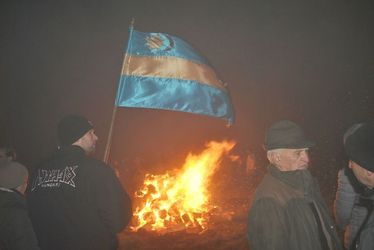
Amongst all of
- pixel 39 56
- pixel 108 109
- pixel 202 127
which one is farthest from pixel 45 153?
pixel 202 127

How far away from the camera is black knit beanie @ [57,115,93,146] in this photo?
3.53 m

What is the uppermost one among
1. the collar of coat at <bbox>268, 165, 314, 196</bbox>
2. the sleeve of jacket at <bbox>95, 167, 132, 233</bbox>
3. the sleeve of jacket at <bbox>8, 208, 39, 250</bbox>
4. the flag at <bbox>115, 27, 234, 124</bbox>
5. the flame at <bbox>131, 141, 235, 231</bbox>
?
the flag at <bbox>115, 27, 234, 124</bbox>

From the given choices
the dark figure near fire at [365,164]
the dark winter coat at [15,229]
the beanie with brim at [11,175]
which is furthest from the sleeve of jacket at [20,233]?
the dark figure near fire at [365,164]

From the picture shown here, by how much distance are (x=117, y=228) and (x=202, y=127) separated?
14.9 meters

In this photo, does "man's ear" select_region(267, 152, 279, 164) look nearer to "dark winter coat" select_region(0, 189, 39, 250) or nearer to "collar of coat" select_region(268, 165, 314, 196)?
"collar of coat" select_region(268, 165, 314, 196)

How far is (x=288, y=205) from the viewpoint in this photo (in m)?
2.69

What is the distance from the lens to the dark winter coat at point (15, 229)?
3.17 m

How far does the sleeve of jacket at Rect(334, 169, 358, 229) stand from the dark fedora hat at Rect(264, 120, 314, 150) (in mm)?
905

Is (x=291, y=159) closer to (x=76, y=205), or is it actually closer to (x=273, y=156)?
(x=273, y=156)

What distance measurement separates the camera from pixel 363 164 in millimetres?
2408

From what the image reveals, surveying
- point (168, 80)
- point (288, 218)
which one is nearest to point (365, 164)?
point (288, 218)

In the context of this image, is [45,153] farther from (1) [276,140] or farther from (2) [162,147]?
(1) [276,140]

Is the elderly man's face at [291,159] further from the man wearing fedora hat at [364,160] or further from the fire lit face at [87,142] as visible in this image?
the fire lit face at [87,142]

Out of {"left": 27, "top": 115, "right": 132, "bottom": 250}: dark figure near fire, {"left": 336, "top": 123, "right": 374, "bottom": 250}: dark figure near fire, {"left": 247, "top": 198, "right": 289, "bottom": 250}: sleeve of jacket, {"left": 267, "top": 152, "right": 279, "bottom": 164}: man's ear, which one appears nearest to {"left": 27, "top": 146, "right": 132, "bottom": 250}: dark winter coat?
{"left": 27, "top": 115, "right": 132, "bottom": 250}: dark figure near fire
